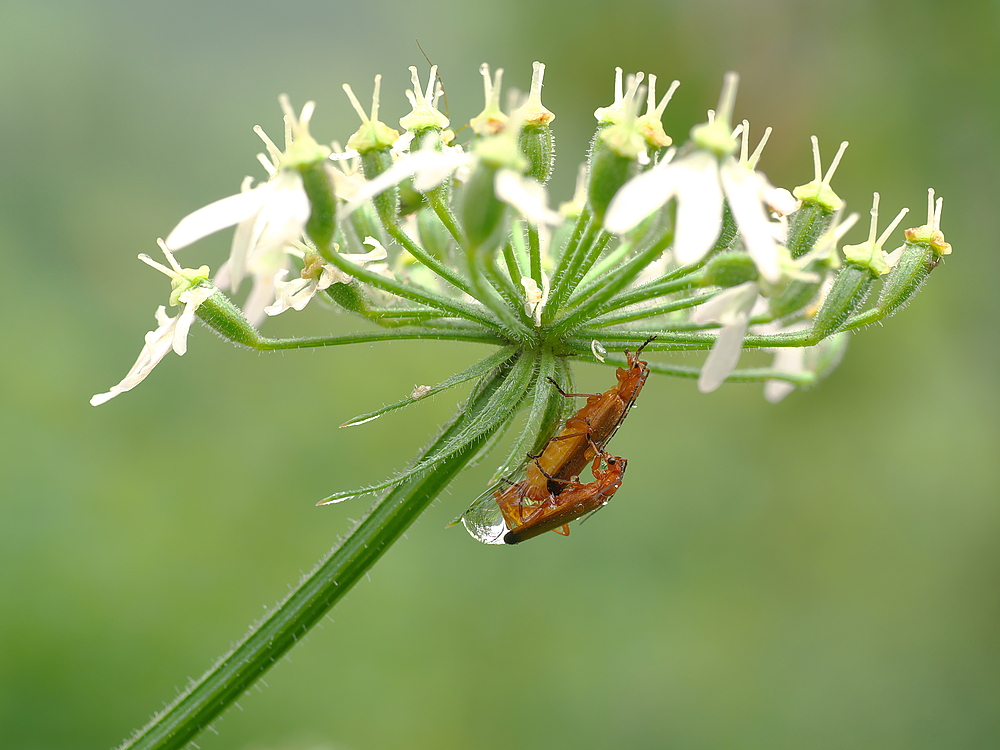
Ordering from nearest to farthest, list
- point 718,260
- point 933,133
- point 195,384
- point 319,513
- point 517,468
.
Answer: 1. point 718,260
2. point 517,468
3. point 319,513
4. point 195,384
5. point 933,133

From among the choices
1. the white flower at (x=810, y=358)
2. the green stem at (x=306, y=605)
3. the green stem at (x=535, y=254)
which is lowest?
the green stem at (x=306, y=605)

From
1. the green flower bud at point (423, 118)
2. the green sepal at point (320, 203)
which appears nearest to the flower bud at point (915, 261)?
the green flower bud at point (423, 118)

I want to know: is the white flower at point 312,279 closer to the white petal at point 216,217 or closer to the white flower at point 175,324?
the white flower at point 175,324

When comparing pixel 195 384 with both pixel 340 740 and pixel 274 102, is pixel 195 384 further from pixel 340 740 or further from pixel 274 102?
pixel 274 102

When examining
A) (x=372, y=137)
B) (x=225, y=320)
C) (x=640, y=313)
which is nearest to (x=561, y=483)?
(x=640, y=313)

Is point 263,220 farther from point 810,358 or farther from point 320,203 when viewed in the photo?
point 810,358

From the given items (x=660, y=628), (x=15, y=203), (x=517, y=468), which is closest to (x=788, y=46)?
(x=660, y=628)
